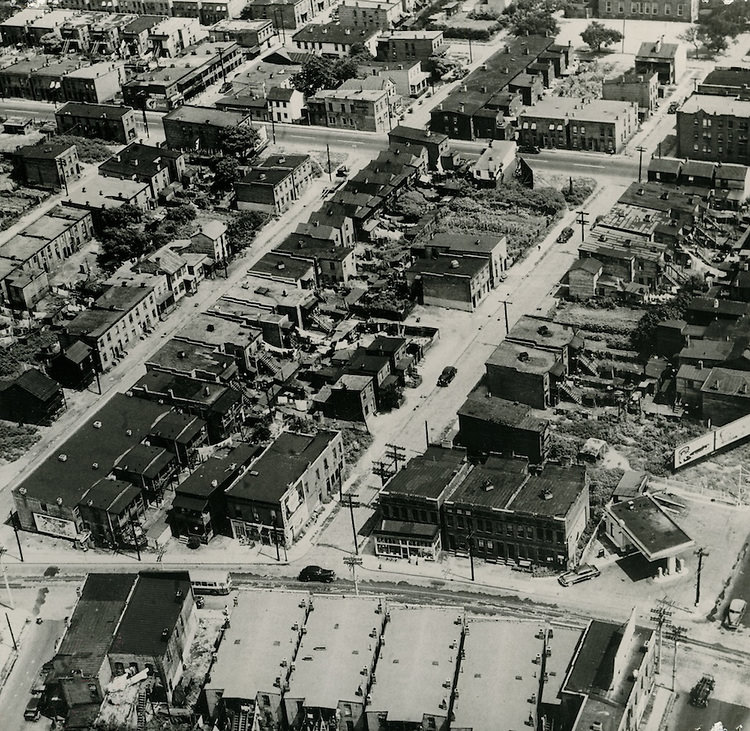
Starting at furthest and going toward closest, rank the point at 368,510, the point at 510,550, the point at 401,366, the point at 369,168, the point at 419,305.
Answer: the point at 369,168, the point at 419,305, the point at 401,366, the point at 368,510, the point at 510,550

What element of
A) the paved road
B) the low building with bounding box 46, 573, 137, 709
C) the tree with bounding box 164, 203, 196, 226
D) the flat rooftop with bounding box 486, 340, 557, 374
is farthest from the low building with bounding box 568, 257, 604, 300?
the paved road

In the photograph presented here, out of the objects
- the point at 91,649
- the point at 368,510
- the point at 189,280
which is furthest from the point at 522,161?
the point at 91,649

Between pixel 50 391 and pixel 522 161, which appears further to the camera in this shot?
pixel 522 161

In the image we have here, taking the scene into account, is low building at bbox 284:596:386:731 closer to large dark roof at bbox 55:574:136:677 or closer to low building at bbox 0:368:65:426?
large dark roof at bbox 55:574:136:677

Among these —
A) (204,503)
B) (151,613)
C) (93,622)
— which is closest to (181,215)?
(204,503)

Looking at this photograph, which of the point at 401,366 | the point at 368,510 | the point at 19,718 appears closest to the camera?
the point at 19,718

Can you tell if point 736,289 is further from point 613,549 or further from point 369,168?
point 369,168

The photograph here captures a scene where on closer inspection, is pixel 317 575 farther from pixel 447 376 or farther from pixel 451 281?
pixel 451 281
